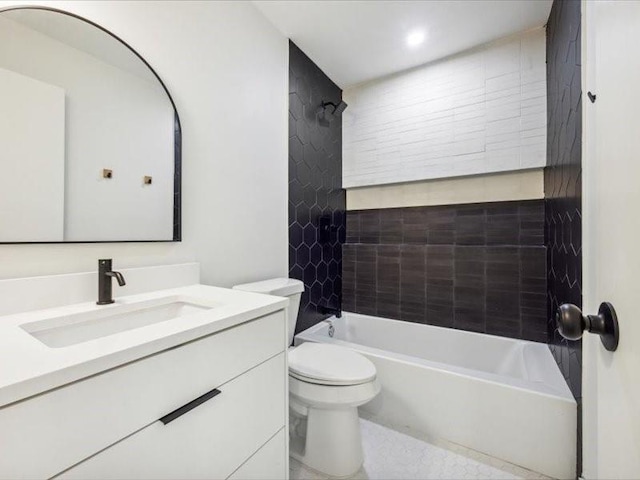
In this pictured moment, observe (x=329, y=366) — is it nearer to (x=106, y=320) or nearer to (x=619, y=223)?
(x=106, y=320)

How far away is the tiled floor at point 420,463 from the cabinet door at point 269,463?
1.39 ft

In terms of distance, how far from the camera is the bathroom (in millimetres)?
530

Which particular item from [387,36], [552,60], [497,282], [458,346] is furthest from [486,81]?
[458,346]

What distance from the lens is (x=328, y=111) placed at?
93.7 inches

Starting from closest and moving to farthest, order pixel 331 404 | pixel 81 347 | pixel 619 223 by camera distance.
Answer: pixel 619 223
pixel 81 347
pixel 331 404

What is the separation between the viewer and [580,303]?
3.74ft

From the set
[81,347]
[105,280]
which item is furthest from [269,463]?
[105,280]

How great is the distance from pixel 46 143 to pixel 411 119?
2214mm

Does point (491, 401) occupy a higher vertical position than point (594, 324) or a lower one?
lower

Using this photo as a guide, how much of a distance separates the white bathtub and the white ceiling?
2059 millimetres

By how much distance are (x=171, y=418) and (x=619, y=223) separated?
0.92 m

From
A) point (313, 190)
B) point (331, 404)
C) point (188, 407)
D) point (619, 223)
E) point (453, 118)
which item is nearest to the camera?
point (619, 223)

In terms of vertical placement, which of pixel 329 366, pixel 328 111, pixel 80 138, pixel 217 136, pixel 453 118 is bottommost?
pixel 329 366

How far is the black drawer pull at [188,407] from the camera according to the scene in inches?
25.5
